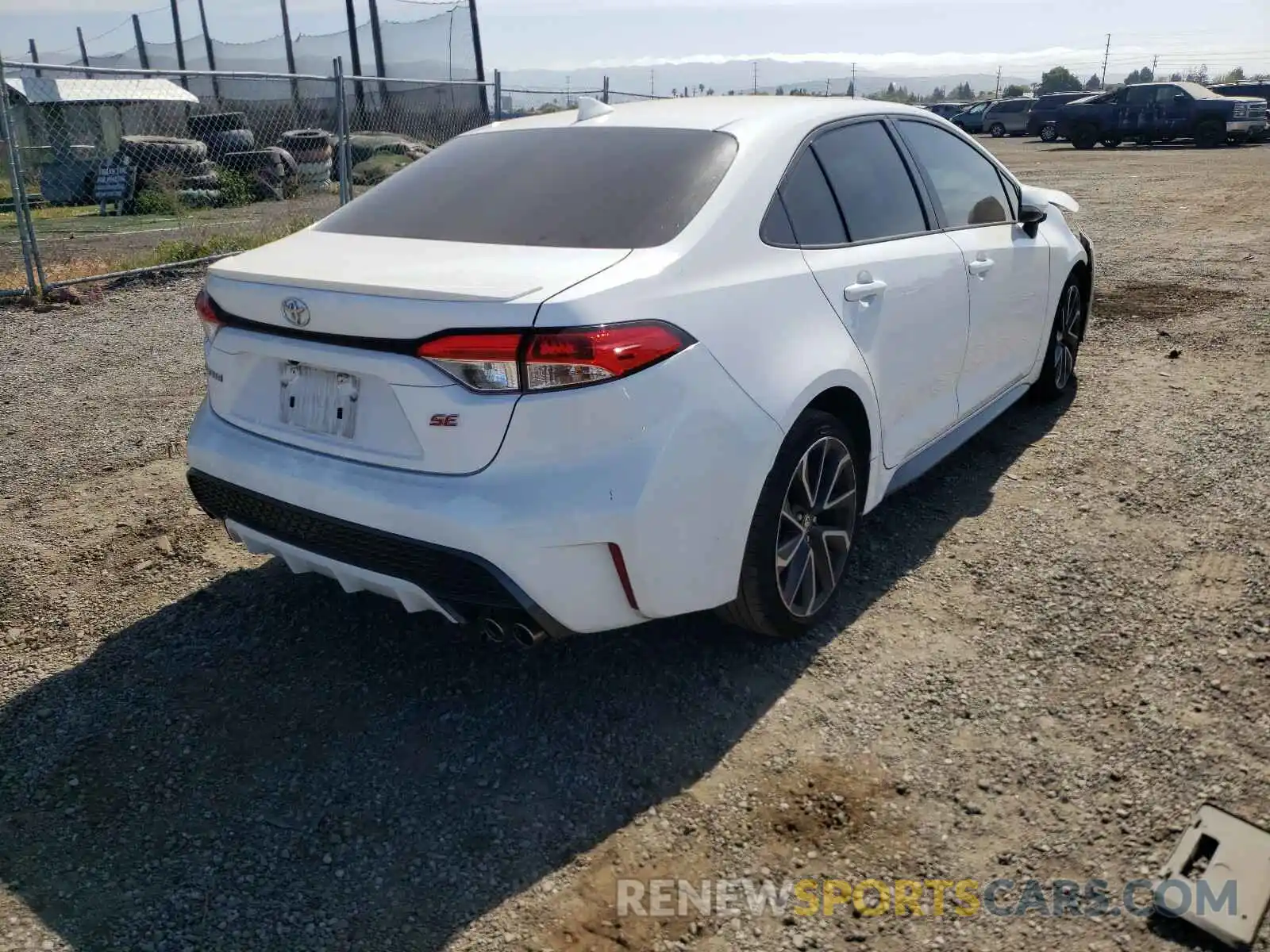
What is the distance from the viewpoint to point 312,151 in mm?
18016

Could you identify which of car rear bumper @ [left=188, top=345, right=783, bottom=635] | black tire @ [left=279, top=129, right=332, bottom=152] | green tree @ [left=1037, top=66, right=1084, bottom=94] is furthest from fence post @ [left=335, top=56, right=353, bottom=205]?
green tree @ [left=1037, top=66, right=1084, bottom=94]

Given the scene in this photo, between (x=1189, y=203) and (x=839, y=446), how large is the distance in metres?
13.4

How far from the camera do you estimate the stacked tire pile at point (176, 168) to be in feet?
48.4

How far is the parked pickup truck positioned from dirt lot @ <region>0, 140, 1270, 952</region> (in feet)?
86.2

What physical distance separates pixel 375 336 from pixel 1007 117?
139 ft

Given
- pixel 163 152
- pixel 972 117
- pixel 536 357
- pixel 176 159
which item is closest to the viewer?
pixel 536 357

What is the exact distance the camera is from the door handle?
130 inches

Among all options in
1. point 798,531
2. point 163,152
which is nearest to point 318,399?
point 798,531

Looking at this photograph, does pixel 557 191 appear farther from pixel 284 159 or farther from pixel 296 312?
pixel 284 159

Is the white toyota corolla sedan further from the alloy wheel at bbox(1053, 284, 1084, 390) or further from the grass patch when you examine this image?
the grass patch

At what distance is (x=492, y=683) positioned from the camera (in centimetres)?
319

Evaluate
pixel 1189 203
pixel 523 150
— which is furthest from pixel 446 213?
pixel 1189 203

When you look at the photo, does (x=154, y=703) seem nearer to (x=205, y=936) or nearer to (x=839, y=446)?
Answer: (x=205, y=936)

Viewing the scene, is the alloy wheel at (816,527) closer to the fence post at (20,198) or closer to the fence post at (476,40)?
the fence post at (20,198)
